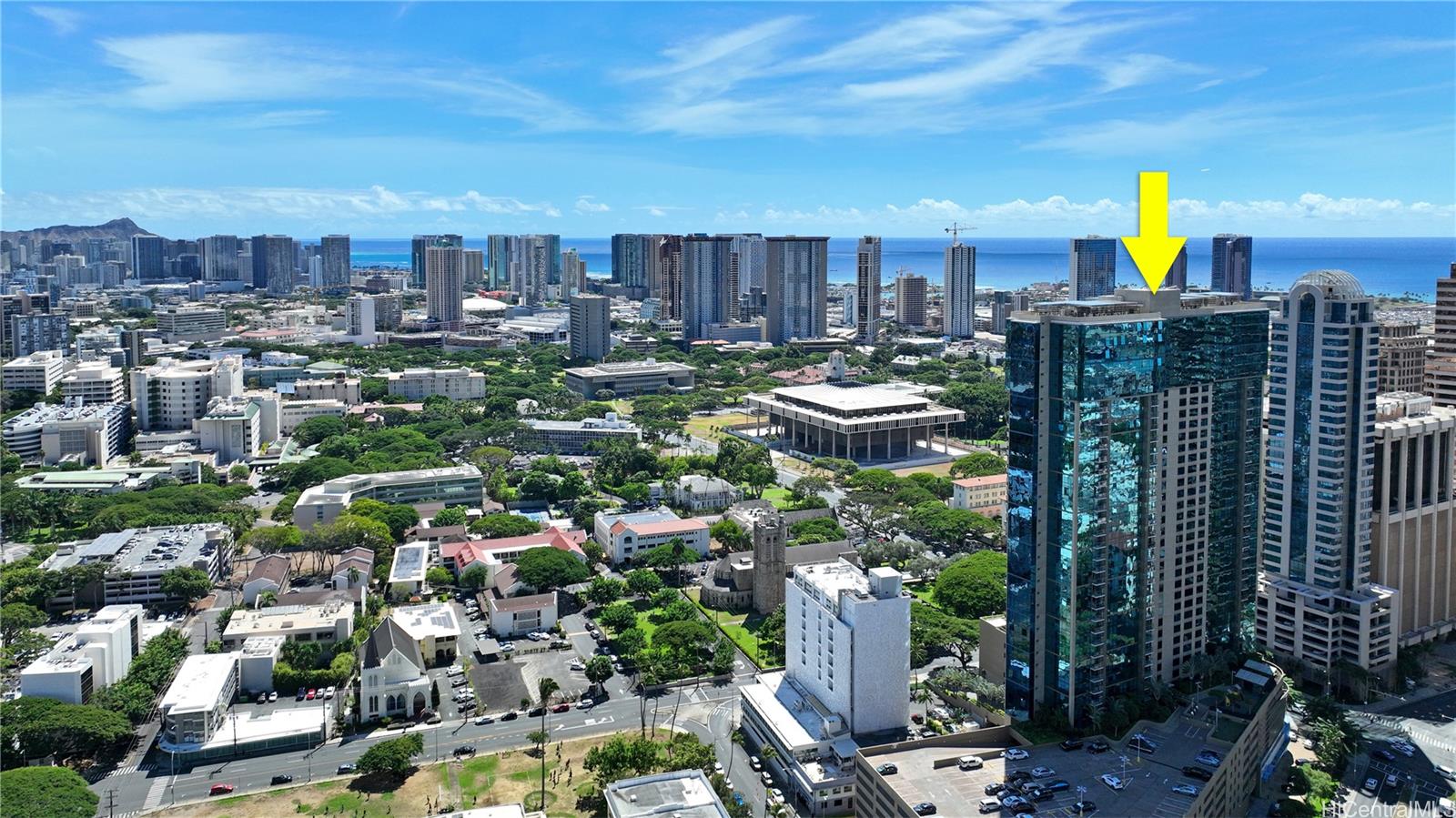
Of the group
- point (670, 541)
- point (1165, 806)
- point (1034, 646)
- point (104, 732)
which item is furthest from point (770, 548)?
point (104, 732)

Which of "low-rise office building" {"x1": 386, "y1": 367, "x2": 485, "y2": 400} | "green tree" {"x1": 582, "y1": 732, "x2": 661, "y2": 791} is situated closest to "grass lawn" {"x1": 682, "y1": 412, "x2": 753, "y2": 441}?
"low-rise office building" {"x1": 386, "y1": 367, "x2": 485, "y2": 400}

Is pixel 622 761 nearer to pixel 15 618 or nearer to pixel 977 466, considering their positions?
pixel 15 618

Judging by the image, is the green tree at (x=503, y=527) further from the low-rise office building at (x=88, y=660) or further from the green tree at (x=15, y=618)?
the green tree at (x=15, y=618)

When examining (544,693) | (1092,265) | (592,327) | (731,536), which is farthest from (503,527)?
(1092,265)

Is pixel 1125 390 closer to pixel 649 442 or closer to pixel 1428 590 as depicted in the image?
pixel 1428 590

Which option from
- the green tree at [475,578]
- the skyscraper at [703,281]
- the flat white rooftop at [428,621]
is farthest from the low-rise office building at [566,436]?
the skyscraper at [703,281]

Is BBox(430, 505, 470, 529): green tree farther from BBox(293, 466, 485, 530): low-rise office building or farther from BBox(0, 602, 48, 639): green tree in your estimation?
BBox(0, 602, 48, 639): green tree
